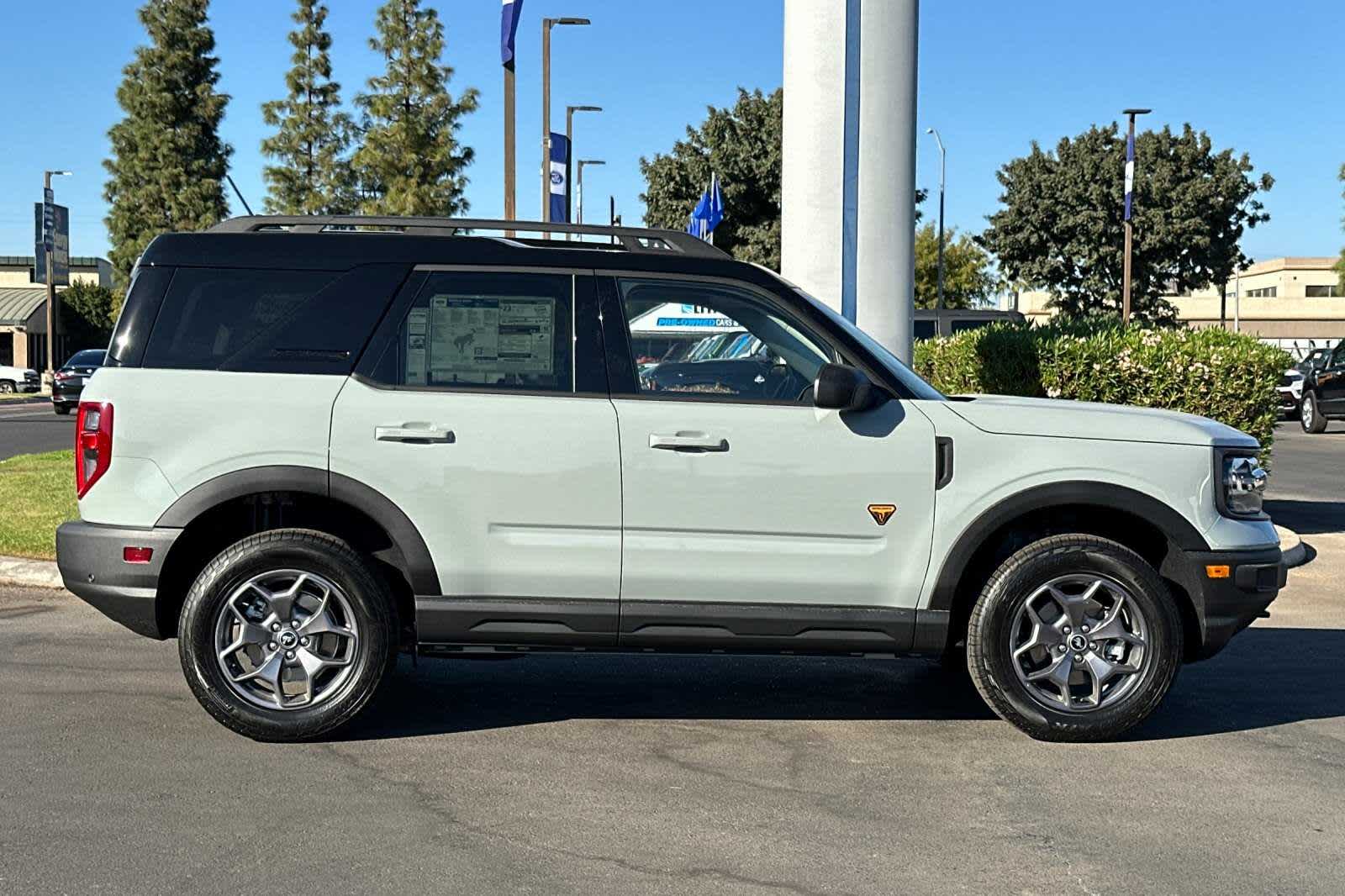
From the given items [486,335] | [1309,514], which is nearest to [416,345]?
[486,335]

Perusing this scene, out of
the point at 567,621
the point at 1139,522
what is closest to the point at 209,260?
the point at 567,621

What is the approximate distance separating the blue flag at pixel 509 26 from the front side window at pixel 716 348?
12885mm

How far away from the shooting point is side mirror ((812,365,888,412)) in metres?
5.50

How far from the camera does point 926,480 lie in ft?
18.6

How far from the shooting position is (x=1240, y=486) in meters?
5.88

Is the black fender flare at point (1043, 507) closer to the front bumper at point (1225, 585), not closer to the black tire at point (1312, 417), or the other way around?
the front bumper at point (1225, 585)

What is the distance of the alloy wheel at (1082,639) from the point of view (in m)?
5.75

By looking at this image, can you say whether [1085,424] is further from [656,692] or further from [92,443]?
[92,443]

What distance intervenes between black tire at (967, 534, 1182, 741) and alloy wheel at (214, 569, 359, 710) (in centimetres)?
242

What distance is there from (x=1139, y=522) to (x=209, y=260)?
3.81m

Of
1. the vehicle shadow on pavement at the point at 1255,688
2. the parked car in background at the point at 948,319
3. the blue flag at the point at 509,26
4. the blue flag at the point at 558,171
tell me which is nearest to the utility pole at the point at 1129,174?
the parked car in background at the point at 948,319

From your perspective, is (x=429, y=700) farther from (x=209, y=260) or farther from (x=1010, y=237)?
(x=1010, y=237)

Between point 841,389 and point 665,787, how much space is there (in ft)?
5.17

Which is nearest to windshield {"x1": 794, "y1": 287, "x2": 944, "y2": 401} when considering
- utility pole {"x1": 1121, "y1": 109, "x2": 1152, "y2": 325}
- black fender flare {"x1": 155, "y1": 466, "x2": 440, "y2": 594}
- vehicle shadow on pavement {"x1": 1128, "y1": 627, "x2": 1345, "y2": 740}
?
vehicle shadow on pavement {"x1": 1128, "y1": 627, "x2": 1345, "y2": 740}
